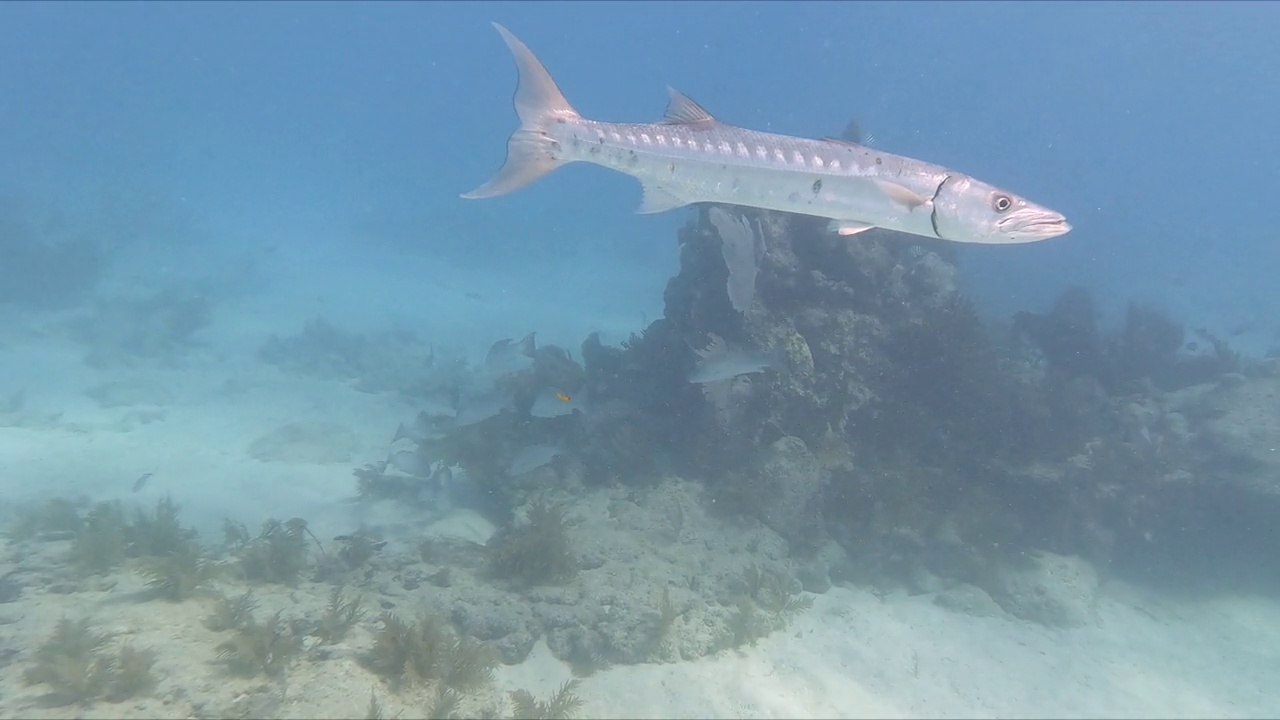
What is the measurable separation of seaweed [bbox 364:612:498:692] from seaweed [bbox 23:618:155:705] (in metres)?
1.52

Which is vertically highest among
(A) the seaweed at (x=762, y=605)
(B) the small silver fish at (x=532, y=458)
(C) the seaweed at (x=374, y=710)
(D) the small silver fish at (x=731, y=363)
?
(D) the small silver fish at (x=731, y=363)

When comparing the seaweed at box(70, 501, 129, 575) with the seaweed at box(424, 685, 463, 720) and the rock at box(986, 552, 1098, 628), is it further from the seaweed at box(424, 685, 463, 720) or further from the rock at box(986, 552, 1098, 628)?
the rock at box(986, 552, 1098, 628)

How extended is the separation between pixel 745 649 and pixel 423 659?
3.15 metres

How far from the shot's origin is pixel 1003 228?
3.71m

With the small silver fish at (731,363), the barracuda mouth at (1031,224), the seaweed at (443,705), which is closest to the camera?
the barracuda mouth at (1031,224)

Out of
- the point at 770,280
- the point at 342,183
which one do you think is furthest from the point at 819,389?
the point at 342,183

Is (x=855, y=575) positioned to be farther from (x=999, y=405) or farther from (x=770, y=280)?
(x=770, y=280)

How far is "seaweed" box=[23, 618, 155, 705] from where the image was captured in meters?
4.22

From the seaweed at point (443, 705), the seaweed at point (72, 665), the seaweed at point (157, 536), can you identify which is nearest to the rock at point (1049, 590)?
the seaweed at point (443, 705)

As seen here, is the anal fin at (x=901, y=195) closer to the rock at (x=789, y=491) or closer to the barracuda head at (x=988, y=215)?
the barracuda head at (x=988, y=215)

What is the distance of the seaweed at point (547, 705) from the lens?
455 cm

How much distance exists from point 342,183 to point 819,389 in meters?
61.4

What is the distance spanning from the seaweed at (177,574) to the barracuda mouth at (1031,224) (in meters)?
7.33

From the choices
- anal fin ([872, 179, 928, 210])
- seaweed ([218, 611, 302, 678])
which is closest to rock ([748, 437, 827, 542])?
anal fin ([872, 179, 928, 210])
